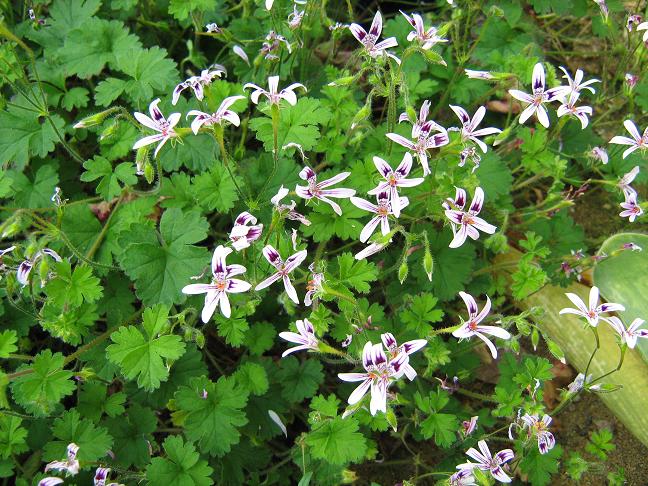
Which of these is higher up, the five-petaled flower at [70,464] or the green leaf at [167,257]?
the green leaf at [167,257]

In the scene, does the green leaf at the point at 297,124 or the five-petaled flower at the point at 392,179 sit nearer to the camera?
the five-petaled flower at the point at 392,179

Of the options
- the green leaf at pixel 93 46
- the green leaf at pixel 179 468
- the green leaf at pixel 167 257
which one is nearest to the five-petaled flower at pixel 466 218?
the green leaf at pixel 167 257

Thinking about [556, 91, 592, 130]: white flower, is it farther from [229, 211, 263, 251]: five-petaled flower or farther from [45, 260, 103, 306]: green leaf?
[45, 260, 103, 306]: green leaf

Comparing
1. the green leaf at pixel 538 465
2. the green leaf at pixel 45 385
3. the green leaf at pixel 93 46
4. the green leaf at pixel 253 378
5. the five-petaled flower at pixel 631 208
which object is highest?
the green leaf at pixel 93 46

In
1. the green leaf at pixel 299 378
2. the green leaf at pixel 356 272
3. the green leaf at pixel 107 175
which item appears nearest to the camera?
the green leaf at pixel 356 272

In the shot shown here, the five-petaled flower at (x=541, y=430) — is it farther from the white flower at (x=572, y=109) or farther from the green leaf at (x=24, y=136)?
the green leaf at (x=24, y=136)

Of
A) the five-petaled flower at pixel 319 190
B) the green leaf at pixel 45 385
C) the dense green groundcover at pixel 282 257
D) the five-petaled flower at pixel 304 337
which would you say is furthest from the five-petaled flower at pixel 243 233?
the green leaf at pixel 45 385

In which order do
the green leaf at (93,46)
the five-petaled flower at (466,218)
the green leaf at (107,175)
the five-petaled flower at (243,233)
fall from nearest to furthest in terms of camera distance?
the five-petaled flower at (243,233), the five-petaled flower at (466,218), the green leaf at (107,175), the green leaf at (93,46)
